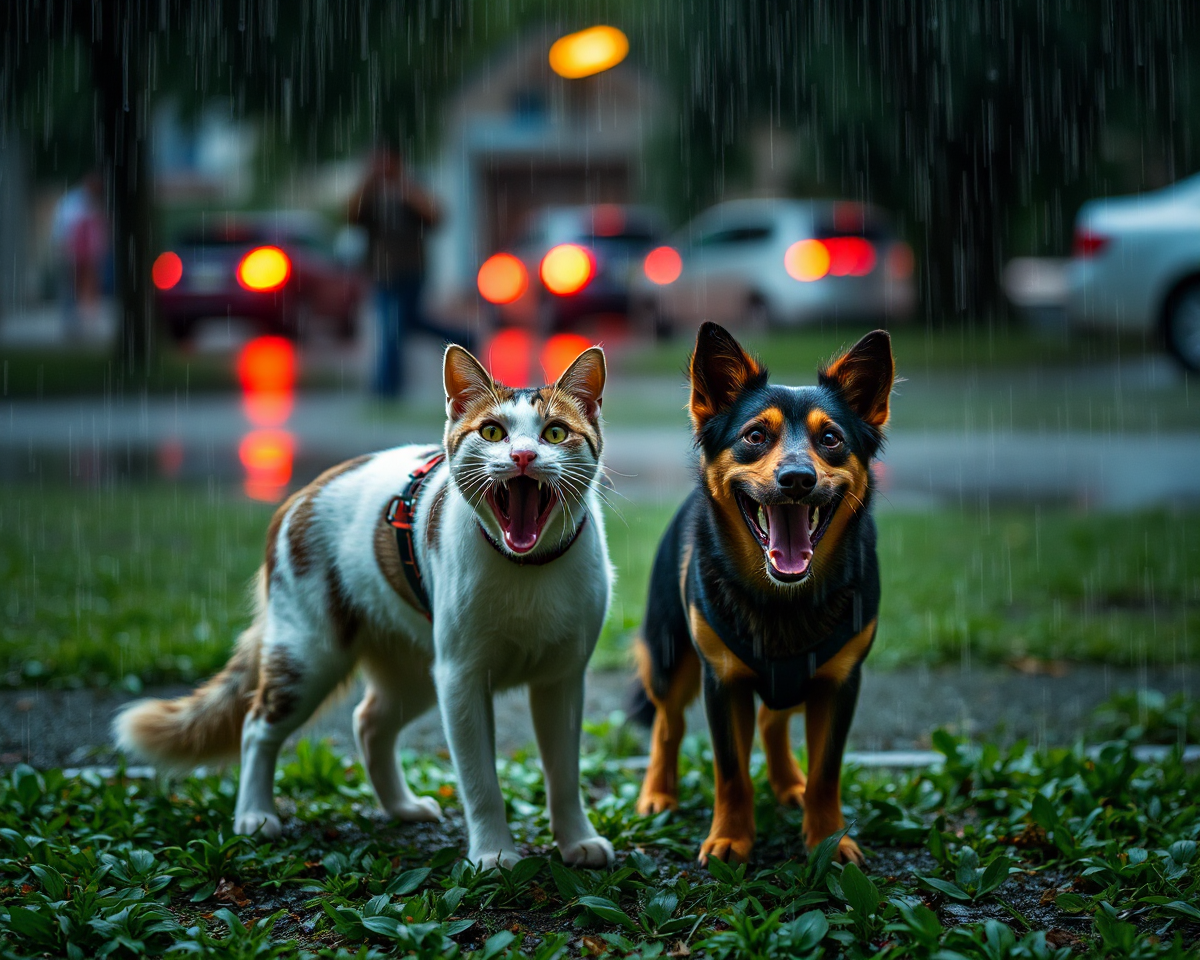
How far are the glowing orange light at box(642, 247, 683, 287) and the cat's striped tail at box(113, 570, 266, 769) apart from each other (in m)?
17.7

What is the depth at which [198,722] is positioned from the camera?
4.29m

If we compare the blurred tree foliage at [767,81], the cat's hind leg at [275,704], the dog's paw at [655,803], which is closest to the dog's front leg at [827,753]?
the dog's paw at [655,803]

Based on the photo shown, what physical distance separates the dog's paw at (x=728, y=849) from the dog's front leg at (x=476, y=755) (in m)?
0.58

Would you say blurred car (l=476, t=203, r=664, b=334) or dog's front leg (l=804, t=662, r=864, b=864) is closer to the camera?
dog's front leg (l=804, t=662, r=864, b=864)

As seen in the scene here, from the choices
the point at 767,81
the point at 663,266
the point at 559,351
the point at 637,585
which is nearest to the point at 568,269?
the point at 663,266

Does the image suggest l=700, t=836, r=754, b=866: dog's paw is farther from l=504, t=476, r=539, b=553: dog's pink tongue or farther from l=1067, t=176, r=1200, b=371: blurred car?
l=1067, t=176, r=1200, b=371: blurred car

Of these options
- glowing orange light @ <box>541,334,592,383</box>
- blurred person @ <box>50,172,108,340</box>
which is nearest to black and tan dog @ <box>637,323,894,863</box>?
glowing orange light @ <box>541,334,592,383</box>

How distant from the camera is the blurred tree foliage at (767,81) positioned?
1532 cm

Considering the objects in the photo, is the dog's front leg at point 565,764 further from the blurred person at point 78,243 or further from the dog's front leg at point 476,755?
the blurred person at point 78,243

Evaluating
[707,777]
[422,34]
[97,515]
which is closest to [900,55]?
[422,34]

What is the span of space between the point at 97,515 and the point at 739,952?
694 cm

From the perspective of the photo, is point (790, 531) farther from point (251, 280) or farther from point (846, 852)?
point (251, 280)


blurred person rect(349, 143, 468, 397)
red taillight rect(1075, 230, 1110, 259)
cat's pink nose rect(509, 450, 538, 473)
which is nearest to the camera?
cat's pink nose rect(509, 450, 538, 473)

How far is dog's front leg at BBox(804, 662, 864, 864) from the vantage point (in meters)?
3.87
